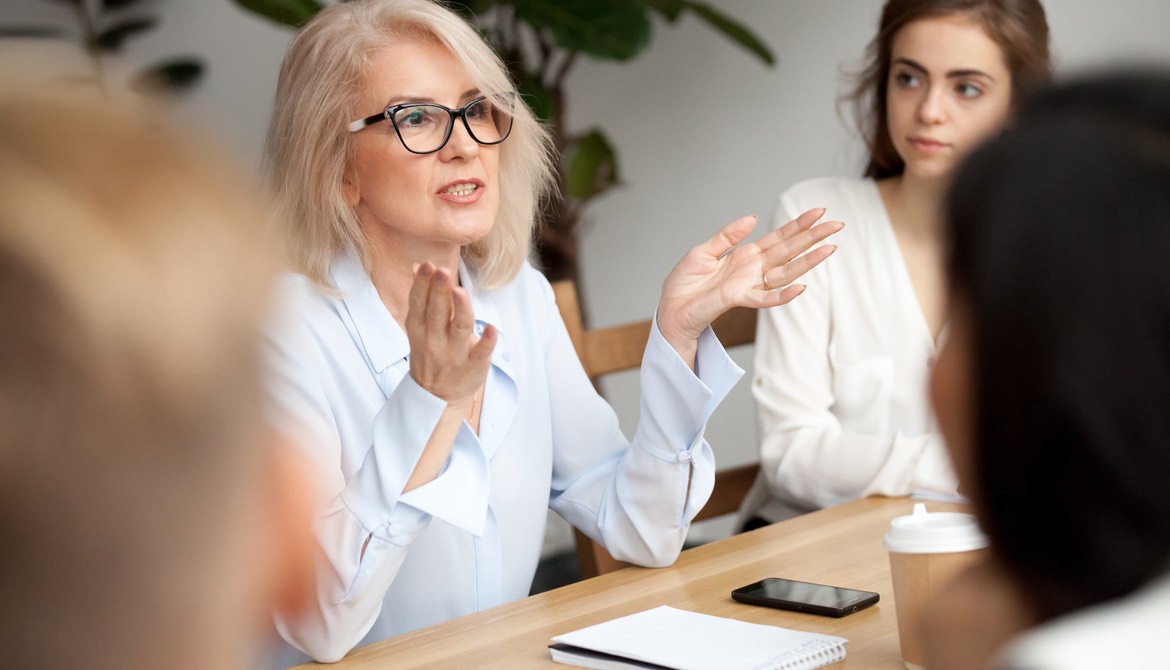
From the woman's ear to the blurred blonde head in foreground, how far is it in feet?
0.08

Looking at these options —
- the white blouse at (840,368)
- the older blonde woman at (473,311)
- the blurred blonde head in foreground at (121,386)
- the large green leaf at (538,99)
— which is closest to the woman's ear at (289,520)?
the blurred blonde head in foreground at (121,386)

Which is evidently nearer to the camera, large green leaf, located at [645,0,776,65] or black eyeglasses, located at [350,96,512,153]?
black eyeglasses, located at [350,96,512,153]

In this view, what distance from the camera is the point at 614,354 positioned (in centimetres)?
204

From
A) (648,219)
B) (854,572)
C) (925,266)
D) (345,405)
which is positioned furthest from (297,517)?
(648,219)

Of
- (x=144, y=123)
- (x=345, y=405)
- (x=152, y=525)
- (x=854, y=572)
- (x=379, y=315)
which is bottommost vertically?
(x=854, y=572)

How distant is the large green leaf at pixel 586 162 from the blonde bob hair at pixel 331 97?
1598 mm

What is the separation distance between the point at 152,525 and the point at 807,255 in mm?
1322

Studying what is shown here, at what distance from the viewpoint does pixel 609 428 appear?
183cm

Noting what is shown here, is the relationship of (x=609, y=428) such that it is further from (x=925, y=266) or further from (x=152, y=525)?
(x=152, y=525)

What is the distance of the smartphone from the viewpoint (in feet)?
4.17

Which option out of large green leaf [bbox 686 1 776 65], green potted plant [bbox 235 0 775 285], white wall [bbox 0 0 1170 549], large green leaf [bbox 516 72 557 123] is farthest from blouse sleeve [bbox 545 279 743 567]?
white wall [bbox 0 0 1170 549]

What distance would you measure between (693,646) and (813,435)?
3.04ft

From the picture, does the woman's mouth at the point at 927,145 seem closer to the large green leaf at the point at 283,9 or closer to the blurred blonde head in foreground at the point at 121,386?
the large green leaf at the point at 283,9

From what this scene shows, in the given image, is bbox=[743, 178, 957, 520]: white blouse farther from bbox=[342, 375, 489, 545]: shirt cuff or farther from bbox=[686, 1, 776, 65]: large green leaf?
bbox=[686, 1, 776, 65]: large green leaf
